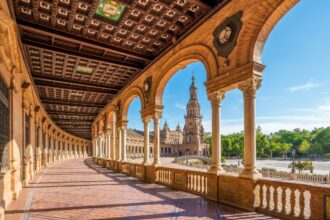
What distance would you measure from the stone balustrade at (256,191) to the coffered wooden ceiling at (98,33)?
5905 mm

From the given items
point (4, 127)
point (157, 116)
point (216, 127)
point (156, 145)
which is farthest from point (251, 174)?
point (4, 127)

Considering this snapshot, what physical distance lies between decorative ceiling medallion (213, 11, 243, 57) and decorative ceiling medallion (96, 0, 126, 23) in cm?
349

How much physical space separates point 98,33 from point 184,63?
4009 mm

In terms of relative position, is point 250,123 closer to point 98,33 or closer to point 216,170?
point 216,170

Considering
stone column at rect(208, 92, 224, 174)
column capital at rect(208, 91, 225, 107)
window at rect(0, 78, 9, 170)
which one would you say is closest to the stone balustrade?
stone column at rect(208, 92, 224, 174)

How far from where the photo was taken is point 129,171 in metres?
15.3

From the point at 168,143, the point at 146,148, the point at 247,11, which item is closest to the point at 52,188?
the point at 146,148

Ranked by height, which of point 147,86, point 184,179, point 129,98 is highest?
point 147,86

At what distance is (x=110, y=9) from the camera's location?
8070 mm

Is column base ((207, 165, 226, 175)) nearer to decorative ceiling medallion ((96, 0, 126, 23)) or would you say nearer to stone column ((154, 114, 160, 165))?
stone column ((154, 114, 160, 165))

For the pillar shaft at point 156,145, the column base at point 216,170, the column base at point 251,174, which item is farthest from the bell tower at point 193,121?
the column base at point 251,174

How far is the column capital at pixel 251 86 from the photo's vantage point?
22.3 feet

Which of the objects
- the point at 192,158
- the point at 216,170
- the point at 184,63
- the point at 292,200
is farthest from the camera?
the point at 192,158

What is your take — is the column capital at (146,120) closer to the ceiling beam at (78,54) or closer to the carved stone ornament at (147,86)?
the carved stone ornament at (147,86)
